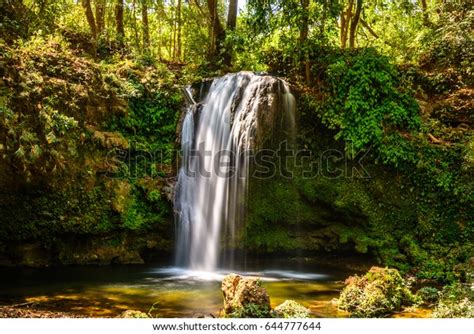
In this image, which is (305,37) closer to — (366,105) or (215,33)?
(366,105)

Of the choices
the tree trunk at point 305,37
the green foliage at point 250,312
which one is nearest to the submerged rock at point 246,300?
the green foliage at point 250,312

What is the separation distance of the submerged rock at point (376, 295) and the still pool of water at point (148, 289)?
27 cm

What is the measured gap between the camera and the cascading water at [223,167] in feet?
32.9

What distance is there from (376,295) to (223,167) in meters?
4.81

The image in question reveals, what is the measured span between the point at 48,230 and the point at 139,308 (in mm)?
3808

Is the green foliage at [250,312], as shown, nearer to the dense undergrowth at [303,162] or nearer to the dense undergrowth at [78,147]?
the dense undergrowth at [303,162]

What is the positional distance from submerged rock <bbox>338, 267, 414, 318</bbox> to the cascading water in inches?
148

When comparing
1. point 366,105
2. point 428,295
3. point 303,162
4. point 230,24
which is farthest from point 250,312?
point 230,24

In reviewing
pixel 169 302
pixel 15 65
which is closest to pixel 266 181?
pixel 169 302

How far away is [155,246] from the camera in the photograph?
33.7 ft

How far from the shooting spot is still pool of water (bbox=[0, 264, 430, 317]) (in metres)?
6.60

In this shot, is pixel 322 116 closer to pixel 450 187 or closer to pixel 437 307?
pixel 450 187

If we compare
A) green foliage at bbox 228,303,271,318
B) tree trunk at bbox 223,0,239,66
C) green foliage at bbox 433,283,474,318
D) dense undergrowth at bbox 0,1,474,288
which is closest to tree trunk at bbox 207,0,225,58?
tree trunk at bbox 223,0,239,66

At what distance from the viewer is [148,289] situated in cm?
773
